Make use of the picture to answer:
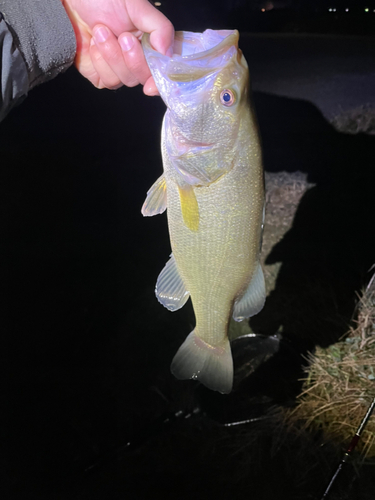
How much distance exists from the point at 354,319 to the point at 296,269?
97 centimetres

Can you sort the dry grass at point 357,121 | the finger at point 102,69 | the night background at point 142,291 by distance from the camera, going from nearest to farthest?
the finger at point 102,69
the night background at point 142,291
the dry grass at point 357,121

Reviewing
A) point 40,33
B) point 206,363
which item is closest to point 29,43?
point 40,33

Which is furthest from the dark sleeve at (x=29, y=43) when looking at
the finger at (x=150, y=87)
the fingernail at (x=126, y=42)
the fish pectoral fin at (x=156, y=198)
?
the fish pectoral fin at (x=156, y=198)

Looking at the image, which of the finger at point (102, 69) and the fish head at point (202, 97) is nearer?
the fish head at point (202, 97)

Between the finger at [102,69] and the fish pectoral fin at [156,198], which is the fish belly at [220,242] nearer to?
the fish pectoral fin at [156,198]

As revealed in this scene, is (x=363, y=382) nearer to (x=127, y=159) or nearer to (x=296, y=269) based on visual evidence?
(x=296, y=269)

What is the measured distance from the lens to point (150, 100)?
441 centimetres

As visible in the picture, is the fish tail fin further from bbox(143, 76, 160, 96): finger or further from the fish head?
bbox(143, 76, 160, 96): finger

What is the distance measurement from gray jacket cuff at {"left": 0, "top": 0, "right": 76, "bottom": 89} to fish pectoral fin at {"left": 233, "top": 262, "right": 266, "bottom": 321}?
1.35 m

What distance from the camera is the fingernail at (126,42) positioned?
4.36 feet

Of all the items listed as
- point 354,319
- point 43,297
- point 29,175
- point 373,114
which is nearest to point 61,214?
point 29,175

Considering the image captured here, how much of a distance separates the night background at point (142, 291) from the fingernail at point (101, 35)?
2.50 metres

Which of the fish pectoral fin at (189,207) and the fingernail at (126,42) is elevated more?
the fingernail at (126,42)

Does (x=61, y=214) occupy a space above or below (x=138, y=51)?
below
